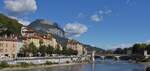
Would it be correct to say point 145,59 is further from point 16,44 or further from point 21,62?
point 21,62

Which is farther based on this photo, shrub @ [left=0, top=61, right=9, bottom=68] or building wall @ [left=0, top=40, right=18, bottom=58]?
building wall @ [left=0, top=40, right=18, bottom=58]

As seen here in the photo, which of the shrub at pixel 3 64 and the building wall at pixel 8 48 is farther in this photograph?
the building wall at pixel 8 48

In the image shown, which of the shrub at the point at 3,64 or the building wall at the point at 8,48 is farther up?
the building wall at the point at 8,48

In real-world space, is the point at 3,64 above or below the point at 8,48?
below

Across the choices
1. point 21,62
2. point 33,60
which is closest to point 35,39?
point 33,60

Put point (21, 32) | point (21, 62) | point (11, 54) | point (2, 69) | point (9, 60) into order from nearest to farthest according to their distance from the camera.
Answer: point (2, 69)
point (9, 60)
point (21, 62)
point (11, 54)
point (21, 32)

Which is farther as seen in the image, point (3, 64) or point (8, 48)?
point (8, 48)

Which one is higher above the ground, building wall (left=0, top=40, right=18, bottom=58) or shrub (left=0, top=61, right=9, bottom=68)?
building wall (left=0, top=40, right=18, bottom=58)

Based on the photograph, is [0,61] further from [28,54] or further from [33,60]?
[28,54]

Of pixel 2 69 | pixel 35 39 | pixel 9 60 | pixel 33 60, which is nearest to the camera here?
pixel 2 69

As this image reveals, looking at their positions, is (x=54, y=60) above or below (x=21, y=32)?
below

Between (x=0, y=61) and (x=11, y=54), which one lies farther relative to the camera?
(x=11, y=54)

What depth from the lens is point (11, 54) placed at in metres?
108

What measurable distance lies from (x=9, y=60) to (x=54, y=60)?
38.9 meters
